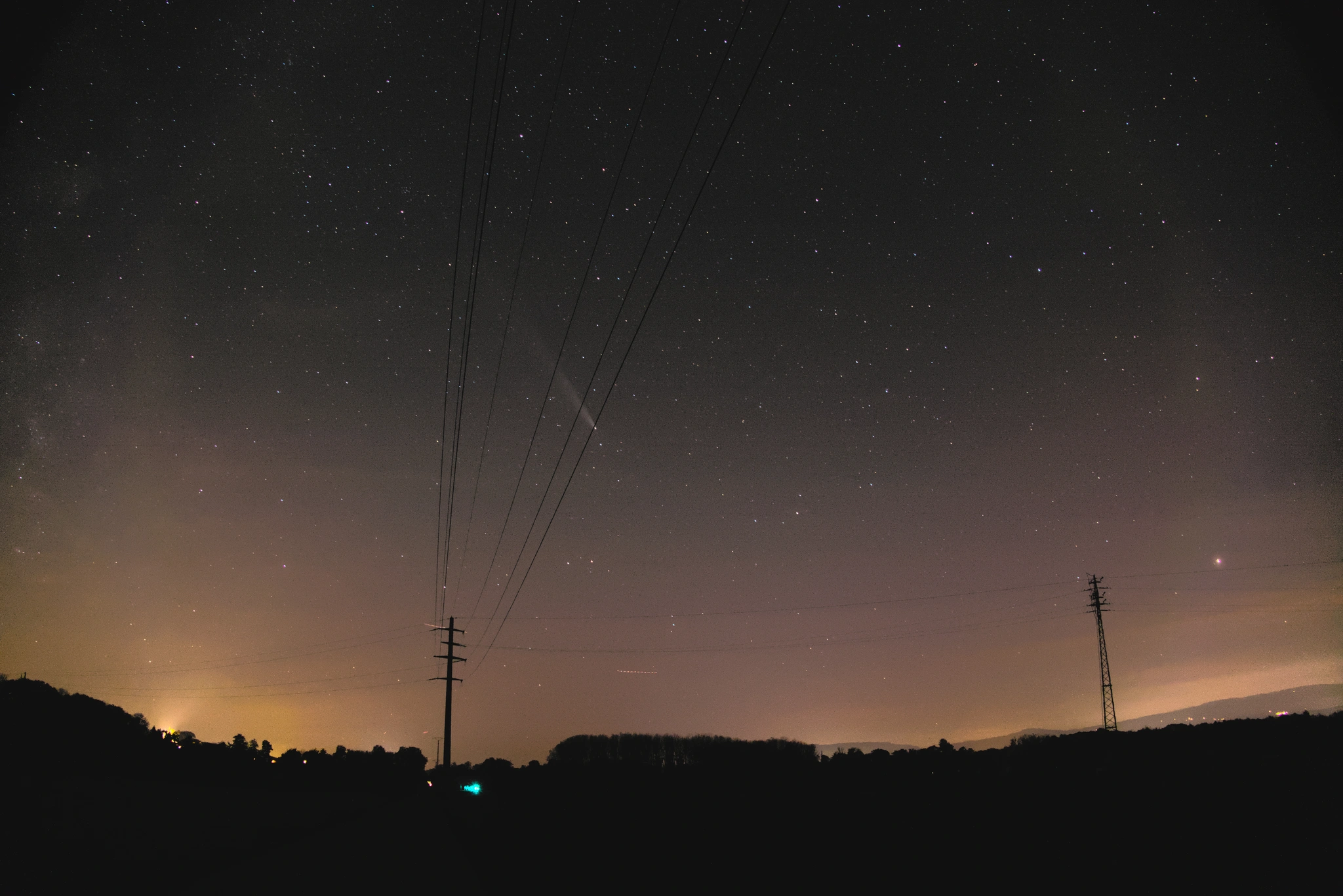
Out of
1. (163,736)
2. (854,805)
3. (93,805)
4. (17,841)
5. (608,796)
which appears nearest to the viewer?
(854,805)

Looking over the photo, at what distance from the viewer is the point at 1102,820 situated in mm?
8016

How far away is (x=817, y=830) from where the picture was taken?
10180 mm

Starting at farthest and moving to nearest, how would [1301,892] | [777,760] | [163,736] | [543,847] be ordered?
1. [163,736]
2. [777,760]
3. [543,847]
4. [1301,892]

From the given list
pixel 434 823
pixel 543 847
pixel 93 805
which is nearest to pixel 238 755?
pixel 93 805

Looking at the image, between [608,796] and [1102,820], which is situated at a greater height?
[1102,820]

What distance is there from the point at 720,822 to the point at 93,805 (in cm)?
2327

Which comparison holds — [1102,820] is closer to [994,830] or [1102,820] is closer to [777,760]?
[994,830]

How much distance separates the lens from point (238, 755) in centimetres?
5409

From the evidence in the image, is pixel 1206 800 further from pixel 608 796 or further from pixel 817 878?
pixel 608 796

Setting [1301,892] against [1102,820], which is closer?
[1301,892]

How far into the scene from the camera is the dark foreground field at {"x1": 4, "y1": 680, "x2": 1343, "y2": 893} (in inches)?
277

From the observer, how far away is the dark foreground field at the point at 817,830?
7.04 meters

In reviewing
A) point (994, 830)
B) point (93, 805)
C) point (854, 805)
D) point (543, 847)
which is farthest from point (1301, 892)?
point (93, 805)

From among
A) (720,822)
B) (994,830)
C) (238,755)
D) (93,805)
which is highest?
(994,830)
